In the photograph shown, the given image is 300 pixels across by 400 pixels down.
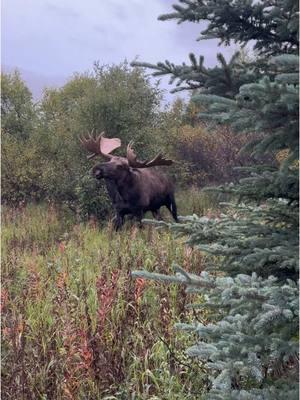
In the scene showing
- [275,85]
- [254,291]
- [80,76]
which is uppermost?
[80,76]

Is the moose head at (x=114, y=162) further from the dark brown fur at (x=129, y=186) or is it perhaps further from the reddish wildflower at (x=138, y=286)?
the reddish wildflower at (x=138, y=286)

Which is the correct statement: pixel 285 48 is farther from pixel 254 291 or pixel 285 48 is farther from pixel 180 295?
pixel 180 295

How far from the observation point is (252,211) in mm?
2713

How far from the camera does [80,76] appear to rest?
17.4 m

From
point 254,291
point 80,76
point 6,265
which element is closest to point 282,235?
point 254,291

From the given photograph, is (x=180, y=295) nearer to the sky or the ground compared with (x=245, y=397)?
nearer to the ground

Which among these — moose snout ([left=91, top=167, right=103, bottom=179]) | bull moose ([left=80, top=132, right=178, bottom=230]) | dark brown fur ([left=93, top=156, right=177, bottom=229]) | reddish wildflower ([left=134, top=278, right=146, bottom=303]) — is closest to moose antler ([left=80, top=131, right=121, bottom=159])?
bull moose ([left=80, top=132, right=178, bottom=230])

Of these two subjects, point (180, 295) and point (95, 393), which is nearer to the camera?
point (95, 393)

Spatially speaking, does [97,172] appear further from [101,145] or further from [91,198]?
[91,198]

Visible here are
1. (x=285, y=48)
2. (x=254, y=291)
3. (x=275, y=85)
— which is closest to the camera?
(x=275, y=85)

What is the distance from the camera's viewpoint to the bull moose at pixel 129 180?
10047 mm

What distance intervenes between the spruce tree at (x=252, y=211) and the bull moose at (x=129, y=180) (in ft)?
23.9

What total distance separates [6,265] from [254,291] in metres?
4.85

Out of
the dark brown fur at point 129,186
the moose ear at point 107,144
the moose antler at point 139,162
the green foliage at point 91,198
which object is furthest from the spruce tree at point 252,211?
the green foliage at point 91,198
